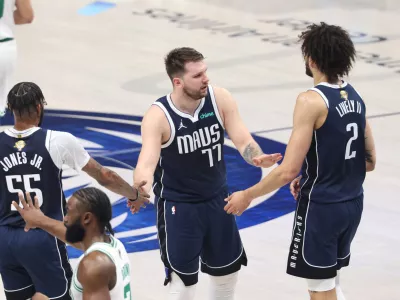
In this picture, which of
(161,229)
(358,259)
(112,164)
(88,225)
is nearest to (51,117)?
(112,164)

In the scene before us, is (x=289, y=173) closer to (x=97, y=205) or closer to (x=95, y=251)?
(x=97, y=205)

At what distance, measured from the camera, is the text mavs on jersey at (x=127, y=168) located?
903 centimetres

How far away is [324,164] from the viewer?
242 inches

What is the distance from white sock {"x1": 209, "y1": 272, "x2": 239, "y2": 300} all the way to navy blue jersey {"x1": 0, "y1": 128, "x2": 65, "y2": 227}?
4.15 feet

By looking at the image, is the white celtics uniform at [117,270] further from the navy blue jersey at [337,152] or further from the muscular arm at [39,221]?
the navy blue jersey at [337,152]

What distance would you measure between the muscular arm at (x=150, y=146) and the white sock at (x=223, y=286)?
79 centimetres

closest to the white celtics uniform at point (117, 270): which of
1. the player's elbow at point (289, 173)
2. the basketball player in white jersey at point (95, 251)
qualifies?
the basketball player in white jersey at point (95, 251)

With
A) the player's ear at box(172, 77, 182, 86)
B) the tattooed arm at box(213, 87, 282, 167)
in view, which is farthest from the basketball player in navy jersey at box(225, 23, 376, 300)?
the player's ear at box(172, 77, 182, 86)

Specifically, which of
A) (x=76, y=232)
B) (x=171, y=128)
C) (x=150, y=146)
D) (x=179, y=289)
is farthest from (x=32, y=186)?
(x=179, y=289)

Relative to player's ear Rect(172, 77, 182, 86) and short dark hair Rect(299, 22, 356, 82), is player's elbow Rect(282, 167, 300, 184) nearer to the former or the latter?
short dark hair Rect(299, 22, 356, 82)

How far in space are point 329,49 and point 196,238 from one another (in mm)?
1405

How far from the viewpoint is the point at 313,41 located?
20.0 feet

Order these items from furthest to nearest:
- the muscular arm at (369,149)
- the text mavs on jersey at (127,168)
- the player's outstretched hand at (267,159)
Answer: the text mavs on jersey at (127,168) → the player's outstretched hand at (267,159) → the muscular arm at (369,149)

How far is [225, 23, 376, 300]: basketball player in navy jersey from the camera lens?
606 cm
